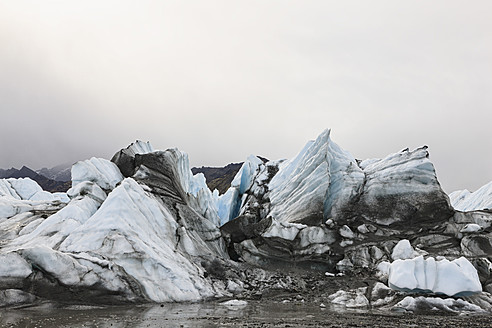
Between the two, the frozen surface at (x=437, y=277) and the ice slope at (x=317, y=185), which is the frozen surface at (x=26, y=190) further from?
the frozen surface at (x=437, y=277)

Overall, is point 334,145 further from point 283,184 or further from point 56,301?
point 56,301

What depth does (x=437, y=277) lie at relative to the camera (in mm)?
17500

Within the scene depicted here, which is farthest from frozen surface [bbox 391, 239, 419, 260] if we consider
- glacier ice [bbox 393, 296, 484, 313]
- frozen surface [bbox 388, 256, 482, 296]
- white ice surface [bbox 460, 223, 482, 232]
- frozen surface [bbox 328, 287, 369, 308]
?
glacier ice [bbox 393, 296, 484, 313]

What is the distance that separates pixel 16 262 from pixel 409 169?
85.5ft

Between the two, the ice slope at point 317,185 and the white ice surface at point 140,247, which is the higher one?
the ice slope at point 317,185

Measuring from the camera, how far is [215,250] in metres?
24.4

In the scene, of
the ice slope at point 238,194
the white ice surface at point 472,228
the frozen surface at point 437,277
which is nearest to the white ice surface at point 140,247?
the frozen surface at point 437,277

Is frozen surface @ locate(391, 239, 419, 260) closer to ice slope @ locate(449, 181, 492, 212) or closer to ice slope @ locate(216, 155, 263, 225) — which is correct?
ice slope @ locate(216, 155, 263, 225)

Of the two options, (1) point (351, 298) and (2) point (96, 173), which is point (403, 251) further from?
(2) point (96, 173)

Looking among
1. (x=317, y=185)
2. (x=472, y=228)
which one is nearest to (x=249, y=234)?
(x=317, y=185)

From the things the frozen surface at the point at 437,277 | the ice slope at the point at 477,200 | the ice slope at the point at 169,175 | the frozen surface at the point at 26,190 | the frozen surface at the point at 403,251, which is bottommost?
the frozen surface at the point at 437,277

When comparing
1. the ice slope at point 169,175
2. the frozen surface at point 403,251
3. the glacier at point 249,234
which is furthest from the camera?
the ice slope at point 169,175

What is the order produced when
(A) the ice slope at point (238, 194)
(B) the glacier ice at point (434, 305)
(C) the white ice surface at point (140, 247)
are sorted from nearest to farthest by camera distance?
(B) the glacier ice at point (434, 305), (C) the white ice surface at point (140, 247), (A) the ice slope at point (238, 194)

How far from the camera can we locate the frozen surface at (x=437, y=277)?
17.1 metres
